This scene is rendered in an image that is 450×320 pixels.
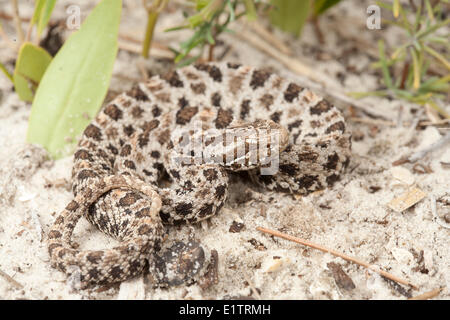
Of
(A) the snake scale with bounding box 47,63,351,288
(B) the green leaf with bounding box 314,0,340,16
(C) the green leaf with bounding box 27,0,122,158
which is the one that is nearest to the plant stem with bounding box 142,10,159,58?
(A) the snake scale with bounding box 47,63,351,288

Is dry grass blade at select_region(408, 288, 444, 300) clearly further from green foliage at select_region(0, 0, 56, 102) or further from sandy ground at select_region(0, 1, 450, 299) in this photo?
green foliage at select_region(0, 0, 56, 102)

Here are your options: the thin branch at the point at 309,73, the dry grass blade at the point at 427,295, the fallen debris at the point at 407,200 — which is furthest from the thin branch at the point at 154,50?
the dry grass blade at the point at 427,295

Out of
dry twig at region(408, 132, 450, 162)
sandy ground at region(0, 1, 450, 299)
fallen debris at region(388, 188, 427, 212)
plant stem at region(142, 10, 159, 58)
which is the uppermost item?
plant stem at region(142, 10, 159, 58)

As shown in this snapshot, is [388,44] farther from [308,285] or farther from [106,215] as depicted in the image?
[106,215]

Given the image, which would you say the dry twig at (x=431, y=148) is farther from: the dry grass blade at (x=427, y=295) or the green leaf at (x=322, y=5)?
the green leaf at (x=322, y=5)

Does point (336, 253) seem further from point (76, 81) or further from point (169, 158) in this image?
point (76, 81)

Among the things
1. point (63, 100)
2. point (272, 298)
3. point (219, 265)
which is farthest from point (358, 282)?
point (63, 100)
